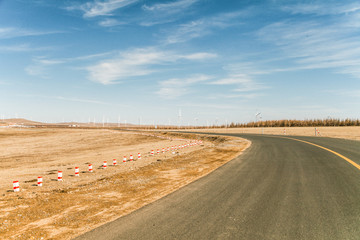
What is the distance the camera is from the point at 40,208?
734 centimetres

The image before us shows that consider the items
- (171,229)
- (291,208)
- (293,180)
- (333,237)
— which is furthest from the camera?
(293,180)

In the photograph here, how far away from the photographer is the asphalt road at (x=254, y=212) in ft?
15.6

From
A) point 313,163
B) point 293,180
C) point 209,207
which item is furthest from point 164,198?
point 313,163

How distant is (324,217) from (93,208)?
238 inches

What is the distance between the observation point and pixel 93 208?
6.96 m

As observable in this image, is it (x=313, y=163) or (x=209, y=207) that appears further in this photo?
(x=313, y=163)

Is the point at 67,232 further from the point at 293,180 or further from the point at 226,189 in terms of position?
the point at 293,180

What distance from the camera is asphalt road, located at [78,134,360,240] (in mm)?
4758

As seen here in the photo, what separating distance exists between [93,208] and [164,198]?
212cm

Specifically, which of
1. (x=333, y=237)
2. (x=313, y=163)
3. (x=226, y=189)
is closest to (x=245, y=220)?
(x=333, y=237)

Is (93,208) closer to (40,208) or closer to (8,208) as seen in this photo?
(40,208)

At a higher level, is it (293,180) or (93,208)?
(293,180)

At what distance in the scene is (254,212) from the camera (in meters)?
5.76

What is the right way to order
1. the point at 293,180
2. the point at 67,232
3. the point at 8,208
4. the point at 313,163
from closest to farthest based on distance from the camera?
the point at 67,232, the point at 8,208, the point at 293,180, the point at 313,163
